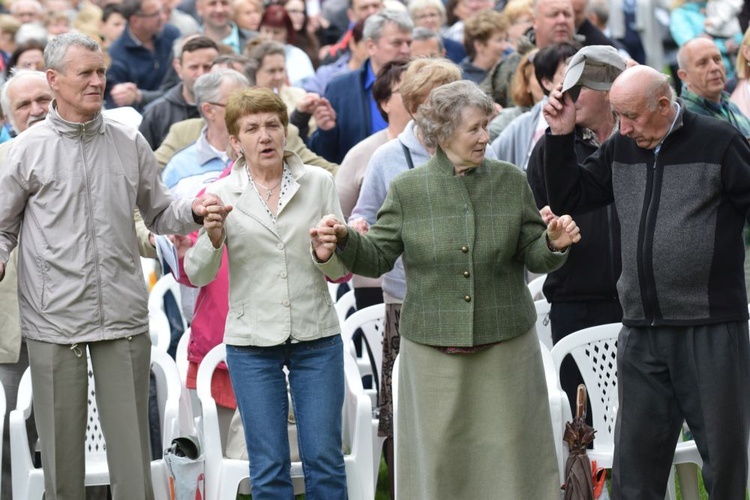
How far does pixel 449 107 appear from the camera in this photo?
5410 millimetres

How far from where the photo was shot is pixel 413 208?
5461mm

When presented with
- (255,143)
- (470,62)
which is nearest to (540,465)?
(255,143)

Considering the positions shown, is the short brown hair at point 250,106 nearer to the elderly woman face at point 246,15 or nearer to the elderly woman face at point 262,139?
the elderly woman face at point 262,139

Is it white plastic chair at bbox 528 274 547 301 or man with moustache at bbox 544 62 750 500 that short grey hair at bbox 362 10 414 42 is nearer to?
white plastic chair at bbox 528 274 547 301

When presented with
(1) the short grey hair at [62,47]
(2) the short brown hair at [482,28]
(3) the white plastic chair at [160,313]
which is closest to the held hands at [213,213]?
(1) the short grey hair at [62,47]

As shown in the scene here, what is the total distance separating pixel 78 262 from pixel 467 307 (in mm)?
1581

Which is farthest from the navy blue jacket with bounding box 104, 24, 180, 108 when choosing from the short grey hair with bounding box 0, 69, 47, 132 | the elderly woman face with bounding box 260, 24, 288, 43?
the short grey hair with bounding box 0, 69, 47, 132

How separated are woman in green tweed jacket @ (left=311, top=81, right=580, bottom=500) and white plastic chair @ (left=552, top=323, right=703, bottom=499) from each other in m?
0.61

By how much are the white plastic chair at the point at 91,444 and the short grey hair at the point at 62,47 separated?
4.50ft

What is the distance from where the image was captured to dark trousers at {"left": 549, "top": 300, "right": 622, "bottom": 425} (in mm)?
6273

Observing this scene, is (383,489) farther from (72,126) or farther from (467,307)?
(72,126)

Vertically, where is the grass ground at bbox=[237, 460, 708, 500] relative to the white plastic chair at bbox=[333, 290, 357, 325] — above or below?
below

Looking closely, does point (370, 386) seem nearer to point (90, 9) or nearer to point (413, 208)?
point (413, 208)

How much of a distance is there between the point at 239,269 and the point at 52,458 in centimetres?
108
